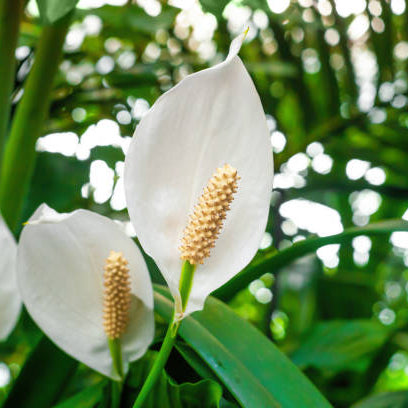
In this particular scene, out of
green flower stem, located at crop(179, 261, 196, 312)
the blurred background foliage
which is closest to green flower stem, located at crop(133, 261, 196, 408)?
green flower stem, located at crop(179, 261, 196, 312)

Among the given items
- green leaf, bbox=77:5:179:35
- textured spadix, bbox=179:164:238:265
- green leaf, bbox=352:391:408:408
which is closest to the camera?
textured spadix, bbox=179:164:238:265

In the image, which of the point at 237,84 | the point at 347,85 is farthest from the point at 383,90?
the point at 237,84

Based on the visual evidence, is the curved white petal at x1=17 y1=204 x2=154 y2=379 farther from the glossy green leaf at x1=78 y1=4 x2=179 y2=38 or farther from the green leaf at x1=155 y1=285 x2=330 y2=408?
the glossy green leaf at x1=78 y1=4 x2=179 y2=38

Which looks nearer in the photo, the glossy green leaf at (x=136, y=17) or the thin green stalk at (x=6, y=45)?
the thin green stalk at (x=6, y=45)

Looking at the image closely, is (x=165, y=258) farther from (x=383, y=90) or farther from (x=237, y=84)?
(x=383, y=90)

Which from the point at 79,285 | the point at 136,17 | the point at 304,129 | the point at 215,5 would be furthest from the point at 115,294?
the point at 304,129

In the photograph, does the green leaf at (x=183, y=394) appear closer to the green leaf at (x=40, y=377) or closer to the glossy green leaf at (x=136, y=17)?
the green leaf at (x=40, y=377)

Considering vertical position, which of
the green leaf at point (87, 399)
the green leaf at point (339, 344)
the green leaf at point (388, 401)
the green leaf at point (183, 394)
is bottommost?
the green leaf at point (339, 344)

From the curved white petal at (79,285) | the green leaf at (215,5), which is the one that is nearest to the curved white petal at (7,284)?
the curved white petal at (79,285)
